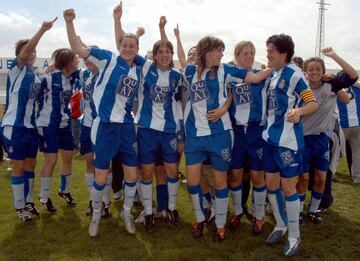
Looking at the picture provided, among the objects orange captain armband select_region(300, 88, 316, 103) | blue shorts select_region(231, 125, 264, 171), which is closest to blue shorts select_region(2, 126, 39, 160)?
blue shorts select_region(231, 125, 264, 171)

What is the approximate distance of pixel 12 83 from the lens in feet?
14.4

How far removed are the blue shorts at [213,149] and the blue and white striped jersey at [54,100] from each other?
180 cm

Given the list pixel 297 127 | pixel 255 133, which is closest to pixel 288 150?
pixel 297 127

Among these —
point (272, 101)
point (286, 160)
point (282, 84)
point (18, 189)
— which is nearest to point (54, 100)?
point (18, 189)

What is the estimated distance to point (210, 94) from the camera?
3.86m

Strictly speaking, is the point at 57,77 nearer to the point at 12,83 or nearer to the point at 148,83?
the point at 12,83

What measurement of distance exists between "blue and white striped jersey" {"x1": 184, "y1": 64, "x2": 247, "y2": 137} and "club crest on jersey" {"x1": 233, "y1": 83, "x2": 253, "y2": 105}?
15 centimetres

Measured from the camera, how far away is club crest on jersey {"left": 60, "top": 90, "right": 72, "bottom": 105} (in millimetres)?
4766

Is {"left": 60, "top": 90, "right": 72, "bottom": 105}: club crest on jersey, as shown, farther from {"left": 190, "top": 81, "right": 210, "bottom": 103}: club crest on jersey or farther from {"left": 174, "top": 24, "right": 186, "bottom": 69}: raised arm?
{"left": 190, "top": 81, "right": 210, "bottom": 103}: club crest on jersey

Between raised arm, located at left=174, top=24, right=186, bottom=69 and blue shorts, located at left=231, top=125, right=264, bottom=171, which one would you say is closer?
blue shorts, located at left=231, top=125, right=264, bottom=171

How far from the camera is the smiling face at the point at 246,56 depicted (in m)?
4.05

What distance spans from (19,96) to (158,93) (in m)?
1.67

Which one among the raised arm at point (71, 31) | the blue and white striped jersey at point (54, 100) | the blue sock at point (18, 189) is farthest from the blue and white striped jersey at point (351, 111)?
the blue sock at point (18, 189)

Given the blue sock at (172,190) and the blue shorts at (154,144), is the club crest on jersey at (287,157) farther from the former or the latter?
the blue sock at (172,190)
